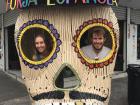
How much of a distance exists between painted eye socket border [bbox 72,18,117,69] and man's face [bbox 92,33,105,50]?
0.15 m

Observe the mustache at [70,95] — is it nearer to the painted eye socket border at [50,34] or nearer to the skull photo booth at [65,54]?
the skull photo booth at [65,54]

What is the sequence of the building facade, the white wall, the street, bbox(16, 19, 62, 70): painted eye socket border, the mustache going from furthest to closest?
the white wall → the building facade → the street → bbox(16, 19, 62, 70): painted eye socket border → the mustache

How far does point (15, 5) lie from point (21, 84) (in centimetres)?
1020

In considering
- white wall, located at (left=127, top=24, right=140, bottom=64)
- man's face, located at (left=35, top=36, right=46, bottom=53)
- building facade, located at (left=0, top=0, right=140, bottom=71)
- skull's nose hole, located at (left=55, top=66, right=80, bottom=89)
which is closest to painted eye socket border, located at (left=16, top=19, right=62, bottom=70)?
man's face, located at (left=35, top=36, right=46, bottom=53)

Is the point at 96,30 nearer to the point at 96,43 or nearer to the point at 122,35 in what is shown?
the point at 96,43

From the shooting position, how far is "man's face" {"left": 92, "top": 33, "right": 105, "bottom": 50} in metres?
6.38

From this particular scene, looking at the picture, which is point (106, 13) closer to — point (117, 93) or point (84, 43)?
point (84, 43)

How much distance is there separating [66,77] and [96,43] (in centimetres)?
70

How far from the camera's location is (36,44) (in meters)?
6.41

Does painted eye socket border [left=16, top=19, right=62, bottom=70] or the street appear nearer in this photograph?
painted eye socket border [left=16, top=19, right=62, bottom=70]

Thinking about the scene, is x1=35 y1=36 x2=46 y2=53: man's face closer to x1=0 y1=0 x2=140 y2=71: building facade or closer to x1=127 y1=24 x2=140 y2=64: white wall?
x1=0 y1=0 x2=140 y2=71: building facade

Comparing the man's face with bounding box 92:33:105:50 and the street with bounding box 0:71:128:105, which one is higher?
the man's face with bounding box 92:33:105:50

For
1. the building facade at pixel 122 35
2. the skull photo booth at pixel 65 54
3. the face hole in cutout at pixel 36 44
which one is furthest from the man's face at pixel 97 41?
the building facade at pixel 122 35

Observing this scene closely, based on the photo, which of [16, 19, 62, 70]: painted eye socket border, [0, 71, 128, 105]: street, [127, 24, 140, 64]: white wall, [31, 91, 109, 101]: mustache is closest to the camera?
[31, 91, 109, 101]: mustache
